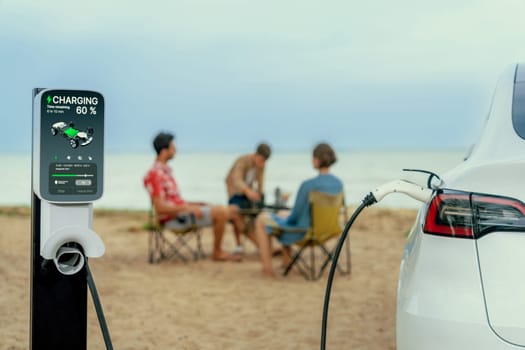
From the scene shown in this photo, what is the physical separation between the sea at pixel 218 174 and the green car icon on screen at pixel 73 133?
18.6 metres

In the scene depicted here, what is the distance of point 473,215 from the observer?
258 cm

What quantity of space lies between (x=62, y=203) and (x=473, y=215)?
5.12 feet

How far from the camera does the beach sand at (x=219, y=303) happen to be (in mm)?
5633

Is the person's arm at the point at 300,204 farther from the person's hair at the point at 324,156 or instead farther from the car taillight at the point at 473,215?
the car taillight at the point at 473,215

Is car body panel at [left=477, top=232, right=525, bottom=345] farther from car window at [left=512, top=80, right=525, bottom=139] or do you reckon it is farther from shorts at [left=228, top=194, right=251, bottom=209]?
shorts at [left=228, top=194, right=251, bottom=209]

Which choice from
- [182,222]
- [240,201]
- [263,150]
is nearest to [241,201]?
[240,201]

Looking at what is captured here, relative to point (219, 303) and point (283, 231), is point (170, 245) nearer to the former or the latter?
point (283, 231)

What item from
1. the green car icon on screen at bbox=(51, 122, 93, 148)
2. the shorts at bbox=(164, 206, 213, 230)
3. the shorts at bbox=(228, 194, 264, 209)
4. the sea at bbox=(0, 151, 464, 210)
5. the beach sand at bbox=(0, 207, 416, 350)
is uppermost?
the green car icon on screen at bbox=(51, 122, 93, 148)

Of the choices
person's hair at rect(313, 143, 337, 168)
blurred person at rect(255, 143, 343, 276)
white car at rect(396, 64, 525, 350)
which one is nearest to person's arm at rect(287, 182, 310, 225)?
blurred person at rect(255, 143, 343, 276)

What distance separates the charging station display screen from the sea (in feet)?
60.9

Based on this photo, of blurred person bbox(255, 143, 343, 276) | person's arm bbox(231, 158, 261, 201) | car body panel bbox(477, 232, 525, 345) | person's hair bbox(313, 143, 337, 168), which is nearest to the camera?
car body panel bbox(477, 232, 525, 345)

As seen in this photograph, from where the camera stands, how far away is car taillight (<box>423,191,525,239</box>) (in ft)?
Result: 8.31

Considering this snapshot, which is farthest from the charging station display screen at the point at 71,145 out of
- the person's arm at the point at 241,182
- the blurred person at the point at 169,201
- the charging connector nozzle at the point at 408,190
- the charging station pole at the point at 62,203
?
the person's arm at the point at 241,182

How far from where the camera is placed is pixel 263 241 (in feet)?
27.7
